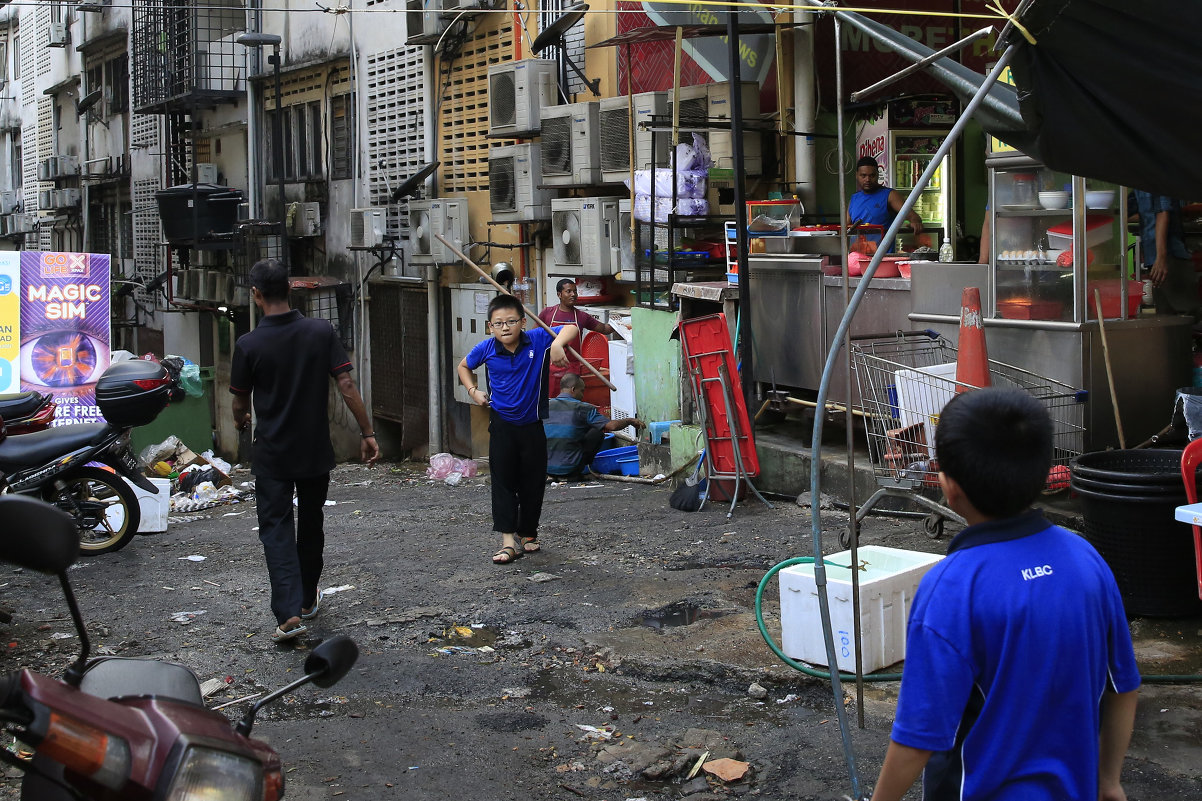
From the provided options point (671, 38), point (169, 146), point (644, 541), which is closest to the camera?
point (644, 541)

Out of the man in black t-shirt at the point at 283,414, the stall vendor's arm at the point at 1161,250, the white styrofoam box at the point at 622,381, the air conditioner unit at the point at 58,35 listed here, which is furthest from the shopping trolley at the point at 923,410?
the air conditioner unit at the point at 58,35

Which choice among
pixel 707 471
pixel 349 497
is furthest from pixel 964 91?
pixel 349 497

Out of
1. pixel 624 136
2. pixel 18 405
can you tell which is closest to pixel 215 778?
pixel 18 405

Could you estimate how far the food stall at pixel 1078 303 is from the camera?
7.27 m

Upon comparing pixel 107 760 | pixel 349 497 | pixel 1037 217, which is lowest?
pixel 349 497

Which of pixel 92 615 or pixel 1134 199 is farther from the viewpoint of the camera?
pixel 1134 199

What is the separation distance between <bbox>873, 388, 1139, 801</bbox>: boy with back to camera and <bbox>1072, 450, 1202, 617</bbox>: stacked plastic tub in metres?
3.60

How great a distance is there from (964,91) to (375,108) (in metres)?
14.0

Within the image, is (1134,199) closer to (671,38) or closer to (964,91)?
(964,91)

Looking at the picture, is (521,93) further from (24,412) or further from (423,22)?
(24,412)

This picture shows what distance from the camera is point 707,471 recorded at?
30.4ft

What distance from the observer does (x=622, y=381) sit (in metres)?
12.0

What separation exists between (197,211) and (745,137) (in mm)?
12381

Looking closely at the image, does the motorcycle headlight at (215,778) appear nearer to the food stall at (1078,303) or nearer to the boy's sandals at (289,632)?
the boy's sandals at (289,632)
